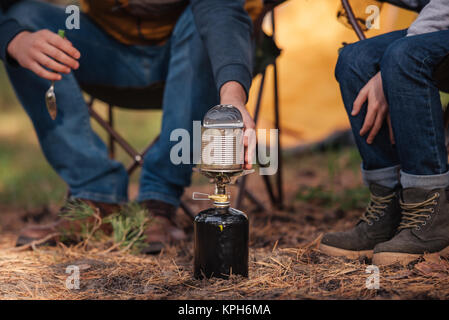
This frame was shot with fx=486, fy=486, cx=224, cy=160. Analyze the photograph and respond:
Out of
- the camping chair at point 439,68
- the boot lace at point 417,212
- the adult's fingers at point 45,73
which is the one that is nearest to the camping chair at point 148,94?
the camping chair at point 439,68

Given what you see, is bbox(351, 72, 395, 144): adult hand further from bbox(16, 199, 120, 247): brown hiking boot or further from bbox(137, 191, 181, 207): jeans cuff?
bbox(16, 199, 120, 247): brown hiking boot

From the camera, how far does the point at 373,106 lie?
155 centimetres

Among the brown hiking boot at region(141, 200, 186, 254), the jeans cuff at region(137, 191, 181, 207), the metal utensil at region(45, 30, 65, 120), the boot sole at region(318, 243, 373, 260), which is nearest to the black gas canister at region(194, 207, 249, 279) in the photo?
the boot sole at region(318, 243, 373, 260)

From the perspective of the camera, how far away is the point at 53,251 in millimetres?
1830

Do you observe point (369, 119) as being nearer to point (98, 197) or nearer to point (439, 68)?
point (439, 68)

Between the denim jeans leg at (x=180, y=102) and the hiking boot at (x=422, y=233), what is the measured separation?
Result: 842 mm

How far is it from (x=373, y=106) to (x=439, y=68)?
22 centimetres

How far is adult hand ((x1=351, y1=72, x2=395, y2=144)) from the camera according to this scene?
1547mm

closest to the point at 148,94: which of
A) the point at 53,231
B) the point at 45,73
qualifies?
the point at 45,73

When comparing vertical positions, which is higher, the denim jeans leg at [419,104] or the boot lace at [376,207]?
the denim jeans leg at [419,104]

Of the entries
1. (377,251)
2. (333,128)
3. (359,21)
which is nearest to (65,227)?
(377,251)

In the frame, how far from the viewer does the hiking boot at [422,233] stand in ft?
4.73

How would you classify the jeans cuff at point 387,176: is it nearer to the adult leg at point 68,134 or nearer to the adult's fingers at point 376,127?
the adult's fingers at point 376,127
